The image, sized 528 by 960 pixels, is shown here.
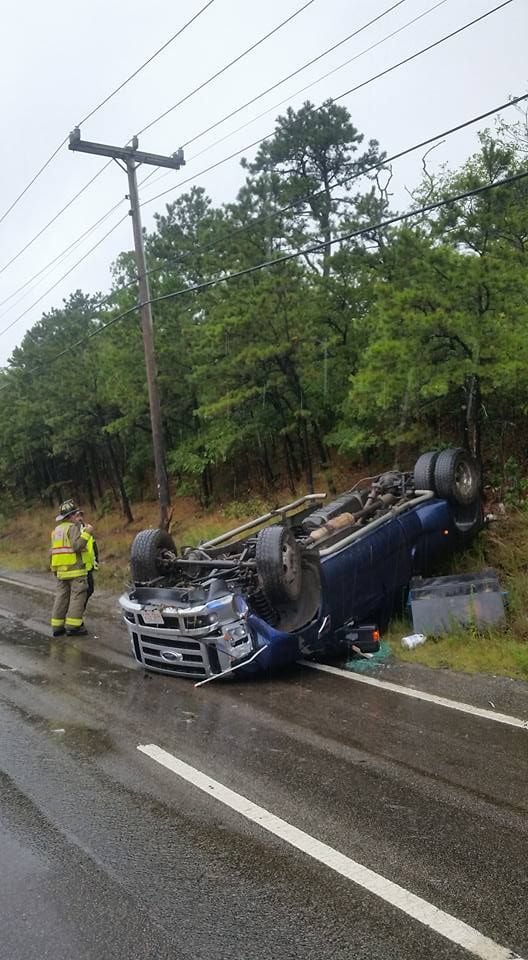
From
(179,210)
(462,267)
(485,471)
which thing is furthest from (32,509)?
(462,267)

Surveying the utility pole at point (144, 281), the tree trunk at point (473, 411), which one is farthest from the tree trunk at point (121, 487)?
the tree trunk at point (473, 411)

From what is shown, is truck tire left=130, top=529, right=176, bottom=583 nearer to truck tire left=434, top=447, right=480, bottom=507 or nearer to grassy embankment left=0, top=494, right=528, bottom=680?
grassy embankment left=0, top=494, right=528, bottom=680

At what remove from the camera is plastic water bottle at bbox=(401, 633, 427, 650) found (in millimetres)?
7168

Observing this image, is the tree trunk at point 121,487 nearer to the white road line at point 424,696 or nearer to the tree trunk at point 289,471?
the tree trunk at point 289,471

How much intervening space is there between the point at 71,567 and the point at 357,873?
690cm

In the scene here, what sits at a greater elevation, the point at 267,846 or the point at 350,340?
the point at 350,340

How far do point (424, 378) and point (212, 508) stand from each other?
12.2 m

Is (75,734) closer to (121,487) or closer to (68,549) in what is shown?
(68,549)

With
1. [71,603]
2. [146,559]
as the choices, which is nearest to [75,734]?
[146,559]

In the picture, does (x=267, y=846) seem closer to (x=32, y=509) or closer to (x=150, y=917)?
(x=150, y=917)

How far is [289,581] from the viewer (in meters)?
6.61

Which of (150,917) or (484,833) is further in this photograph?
(484,833)

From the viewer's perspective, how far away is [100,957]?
284 cm

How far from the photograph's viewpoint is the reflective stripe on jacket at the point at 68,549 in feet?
31.2
